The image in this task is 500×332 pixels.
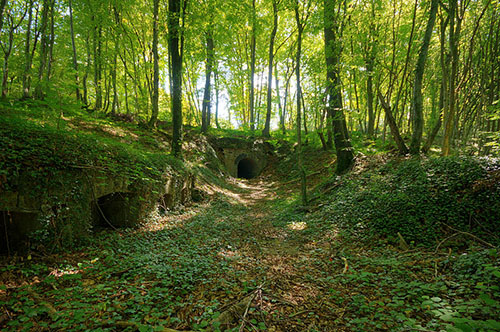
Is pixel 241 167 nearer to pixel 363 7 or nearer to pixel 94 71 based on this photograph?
pixel 94 71

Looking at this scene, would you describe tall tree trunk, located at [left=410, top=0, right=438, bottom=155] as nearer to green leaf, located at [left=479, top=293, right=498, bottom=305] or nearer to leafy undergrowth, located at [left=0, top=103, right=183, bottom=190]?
green leaf, located at [left=479, top=293, right=498, bottom=305]

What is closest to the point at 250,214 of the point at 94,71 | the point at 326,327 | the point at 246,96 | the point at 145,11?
the point at 326,327

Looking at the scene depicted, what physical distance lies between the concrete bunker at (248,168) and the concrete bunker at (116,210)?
41.5 ft

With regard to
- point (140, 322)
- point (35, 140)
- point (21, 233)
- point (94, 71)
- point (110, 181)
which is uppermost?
point (94, 71)

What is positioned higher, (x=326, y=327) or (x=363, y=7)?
(x=363, y=7)

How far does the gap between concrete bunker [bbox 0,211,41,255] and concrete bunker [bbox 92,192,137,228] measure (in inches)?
67.2

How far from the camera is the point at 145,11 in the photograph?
41.7 feet

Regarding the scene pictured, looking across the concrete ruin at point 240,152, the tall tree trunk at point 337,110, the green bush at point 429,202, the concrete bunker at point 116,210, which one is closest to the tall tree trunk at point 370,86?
the tall tree trunk at point 337,110

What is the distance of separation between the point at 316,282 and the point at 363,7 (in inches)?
475

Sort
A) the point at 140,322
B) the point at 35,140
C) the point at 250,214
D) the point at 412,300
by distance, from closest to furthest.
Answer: the point at 140,322
the point at 412,300
the point at 35,140
the point at 250,214

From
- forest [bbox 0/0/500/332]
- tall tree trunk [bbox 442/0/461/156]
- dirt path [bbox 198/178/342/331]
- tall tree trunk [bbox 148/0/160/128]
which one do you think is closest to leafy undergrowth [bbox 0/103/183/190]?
forest [bbox 0/0/500/332]

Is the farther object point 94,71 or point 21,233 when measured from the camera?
point 94,71

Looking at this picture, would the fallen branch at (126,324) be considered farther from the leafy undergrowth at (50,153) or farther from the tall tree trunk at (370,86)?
the tall tree trunk at (370,86)

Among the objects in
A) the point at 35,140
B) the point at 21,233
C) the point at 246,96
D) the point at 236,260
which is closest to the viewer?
the point at 21,233
